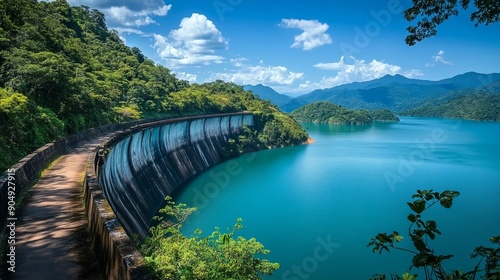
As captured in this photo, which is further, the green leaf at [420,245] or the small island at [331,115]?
Result: the small island at [331,115]

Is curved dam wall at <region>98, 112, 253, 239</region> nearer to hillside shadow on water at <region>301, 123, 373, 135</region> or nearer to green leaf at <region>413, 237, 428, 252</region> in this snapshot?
green leaf at <region>413, 237, 428, 252</region>

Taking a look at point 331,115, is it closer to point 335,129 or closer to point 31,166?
point 335,129

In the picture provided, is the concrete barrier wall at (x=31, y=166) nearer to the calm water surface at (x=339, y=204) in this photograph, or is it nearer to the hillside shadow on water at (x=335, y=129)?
the calm water surface at (x=339, y=204)

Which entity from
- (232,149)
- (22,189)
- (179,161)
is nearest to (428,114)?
(232,149)

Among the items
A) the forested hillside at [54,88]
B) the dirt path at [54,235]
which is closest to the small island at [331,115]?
the forested hillside at [54,88]

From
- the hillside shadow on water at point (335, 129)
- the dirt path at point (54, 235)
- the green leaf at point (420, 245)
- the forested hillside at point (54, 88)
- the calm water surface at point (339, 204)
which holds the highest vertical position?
the forested hillside at point (54, 88)

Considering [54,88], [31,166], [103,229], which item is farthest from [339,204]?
[103,229]
